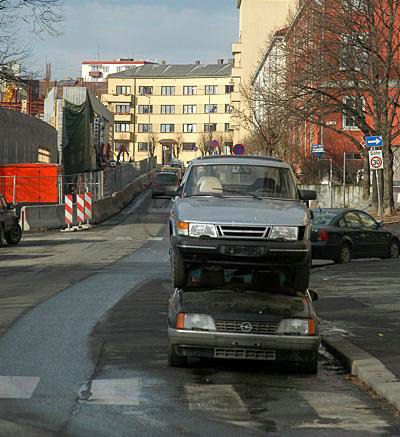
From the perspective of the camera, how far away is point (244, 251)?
9.14m

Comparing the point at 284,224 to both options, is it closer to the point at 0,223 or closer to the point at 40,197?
the point at 0,223

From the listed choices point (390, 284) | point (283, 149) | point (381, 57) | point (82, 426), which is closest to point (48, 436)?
point (82, 426)

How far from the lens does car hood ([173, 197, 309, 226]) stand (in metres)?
9.30

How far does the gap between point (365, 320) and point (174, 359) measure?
3970 millimetres

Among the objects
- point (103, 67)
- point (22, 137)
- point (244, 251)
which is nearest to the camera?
point (244, 251)

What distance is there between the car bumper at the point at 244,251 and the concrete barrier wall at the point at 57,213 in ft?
90.6

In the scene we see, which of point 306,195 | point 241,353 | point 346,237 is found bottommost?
point 241,353

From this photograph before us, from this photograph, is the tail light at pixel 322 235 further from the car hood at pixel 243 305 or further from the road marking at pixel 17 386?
the road marking at pixel 17 386

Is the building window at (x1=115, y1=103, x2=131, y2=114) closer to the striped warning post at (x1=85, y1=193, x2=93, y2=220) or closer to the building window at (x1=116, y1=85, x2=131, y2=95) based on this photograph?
the building window at (x1=116, y1=85, x2=131, y2=95)

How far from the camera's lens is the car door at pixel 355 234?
22.7 m

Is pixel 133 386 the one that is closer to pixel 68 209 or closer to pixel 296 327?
pixel 296 327

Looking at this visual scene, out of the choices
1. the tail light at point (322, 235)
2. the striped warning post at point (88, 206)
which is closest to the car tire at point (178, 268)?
the tail light at point (322, 235)

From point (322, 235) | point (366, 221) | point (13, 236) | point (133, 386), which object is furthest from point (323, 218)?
point (133, 386)

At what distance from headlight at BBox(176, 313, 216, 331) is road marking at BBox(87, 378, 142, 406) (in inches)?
28.7
